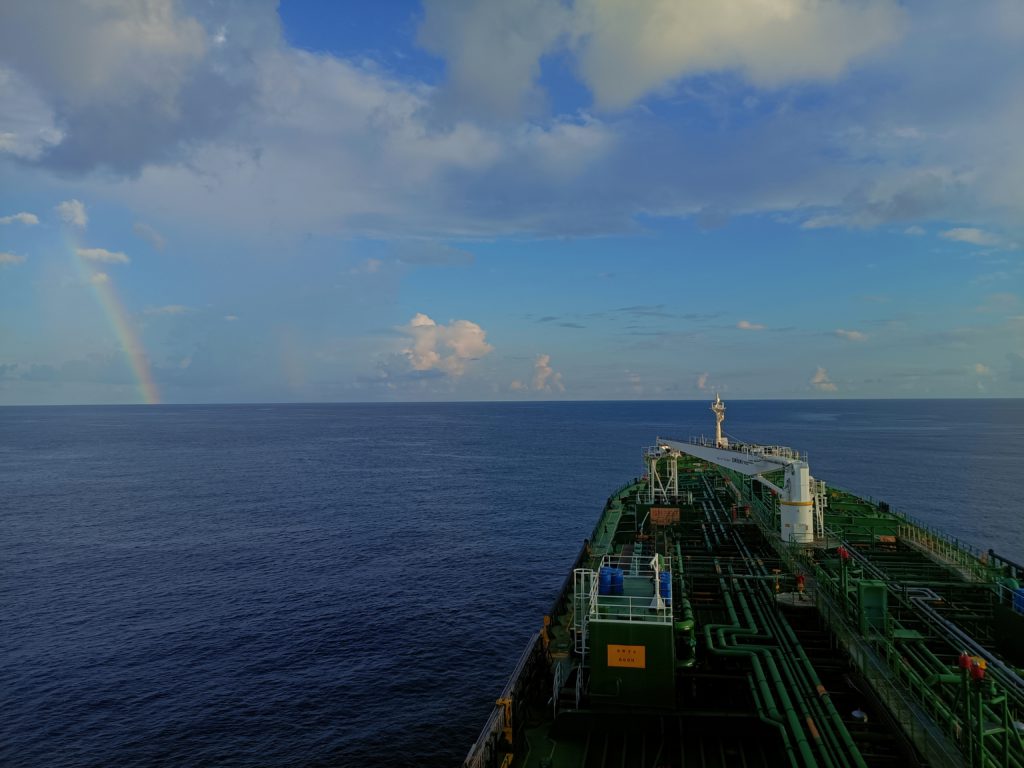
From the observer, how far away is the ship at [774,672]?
18938 mm

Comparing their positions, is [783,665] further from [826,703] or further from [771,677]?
[826,703]

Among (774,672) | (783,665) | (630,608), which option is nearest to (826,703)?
(774,672)

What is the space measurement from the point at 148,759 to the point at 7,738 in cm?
837

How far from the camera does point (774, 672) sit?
2283 cm

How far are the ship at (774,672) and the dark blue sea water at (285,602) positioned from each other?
11.8 m

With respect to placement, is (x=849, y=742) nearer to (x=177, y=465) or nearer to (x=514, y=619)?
(x=514, y=619)

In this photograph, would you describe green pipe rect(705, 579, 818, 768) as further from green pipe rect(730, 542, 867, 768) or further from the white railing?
the white railing

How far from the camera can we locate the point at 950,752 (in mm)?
17344

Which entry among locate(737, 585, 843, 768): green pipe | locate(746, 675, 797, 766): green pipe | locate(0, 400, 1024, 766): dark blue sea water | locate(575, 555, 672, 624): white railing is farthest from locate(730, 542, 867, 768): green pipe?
locate(0, 400, 1024, 766): dark blue sea water

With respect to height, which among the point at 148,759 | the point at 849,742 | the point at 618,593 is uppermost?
the point at 618,593

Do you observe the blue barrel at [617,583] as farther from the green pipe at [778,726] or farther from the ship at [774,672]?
the green pipe at [778,726]

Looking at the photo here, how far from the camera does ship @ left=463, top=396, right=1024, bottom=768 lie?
1894 centimetres

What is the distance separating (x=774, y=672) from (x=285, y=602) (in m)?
41.8

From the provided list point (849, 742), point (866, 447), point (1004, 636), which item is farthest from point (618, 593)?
point (866, 447)
